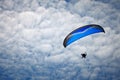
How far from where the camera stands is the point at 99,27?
210 ft

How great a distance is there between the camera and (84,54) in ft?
217

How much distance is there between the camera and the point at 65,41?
64062 mm

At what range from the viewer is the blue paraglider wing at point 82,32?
63938 millimetres

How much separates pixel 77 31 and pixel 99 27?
2.72 m

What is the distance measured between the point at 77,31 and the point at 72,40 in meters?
1.45

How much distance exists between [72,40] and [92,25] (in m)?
3.14

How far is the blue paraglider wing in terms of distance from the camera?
210 feet

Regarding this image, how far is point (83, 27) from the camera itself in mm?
64062

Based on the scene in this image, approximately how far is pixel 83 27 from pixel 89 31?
3.10 ft

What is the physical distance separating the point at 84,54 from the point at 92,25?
4.29 m

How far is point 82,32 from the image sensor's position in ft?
211

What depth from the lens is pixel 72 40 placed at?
64750mm

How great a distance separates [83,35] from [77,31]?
1.06 m

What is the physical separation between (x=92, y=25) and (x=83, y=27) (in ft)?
3.68
